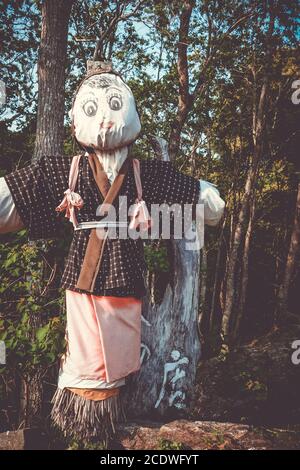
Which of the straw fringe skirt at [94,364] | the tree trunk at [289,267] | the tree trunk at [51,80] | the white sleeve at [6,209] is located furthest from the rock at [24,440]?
the tree trunk at [289,267]

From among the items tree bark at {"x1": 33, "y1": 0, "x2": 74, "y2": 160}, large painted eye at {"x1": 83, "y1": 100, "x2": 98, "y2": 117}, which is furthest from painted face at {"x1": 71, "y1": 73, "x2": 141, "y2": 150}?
tree bark at {"x1": 33, "y1": 0, "x2": 74, "y2": 160}

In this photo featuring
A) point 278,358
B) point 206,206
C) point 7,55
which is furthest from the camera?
point 7,55

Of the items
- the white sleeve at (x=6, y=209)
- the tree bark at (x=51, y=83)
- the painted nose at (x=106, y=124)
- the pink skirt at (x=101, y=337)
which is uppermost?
the tree bark at (x=51, y=83)

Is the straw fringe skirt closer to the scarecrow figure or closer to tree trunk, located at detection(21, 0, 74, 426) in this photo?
the scarecrow figure

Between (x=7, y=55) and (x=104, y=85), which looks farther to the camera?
(x=7, y=55)

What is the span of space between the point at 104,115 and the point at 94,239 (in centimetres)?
70

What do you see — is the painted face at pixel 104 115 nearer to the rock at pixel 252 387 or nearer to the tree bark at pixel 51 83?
the tree bark at pixel 51 83

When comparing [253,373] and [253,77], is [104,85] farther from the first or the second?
[253,77]

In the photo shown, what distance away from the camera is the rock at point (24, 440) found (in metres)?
2.44

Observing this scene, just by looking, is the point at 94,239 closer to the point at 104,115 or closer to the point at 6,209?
the point at 6,209

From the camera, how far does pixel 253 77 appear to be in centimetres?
958

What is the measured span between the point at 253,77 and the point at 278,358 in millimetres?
6009

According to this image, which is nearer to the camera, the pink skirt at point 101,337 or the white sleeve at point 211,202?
the pink skirt at point 101,337

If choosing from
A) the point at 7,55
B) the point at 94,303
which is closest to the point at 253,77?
the point at 7,55
